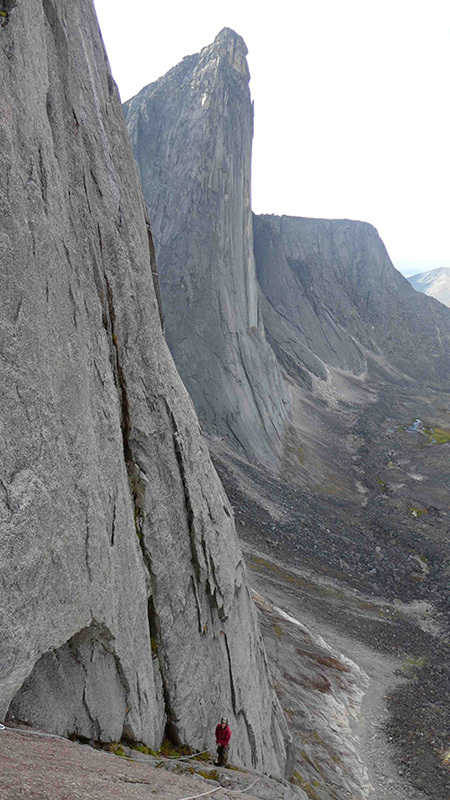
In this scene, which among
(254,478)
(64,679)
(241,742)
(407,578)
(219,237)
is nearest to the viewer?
(64,679)

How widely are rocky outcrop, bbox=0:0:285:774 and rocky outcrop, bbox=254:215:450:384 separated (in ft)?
232

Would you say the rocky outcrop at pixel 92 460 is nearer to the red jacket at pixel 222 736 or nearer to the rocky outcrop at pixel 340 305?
the red jacket at pixel 222 736

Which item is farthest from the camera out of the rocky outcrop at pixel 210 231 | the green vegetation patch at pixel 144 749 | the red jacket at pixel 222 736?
the rocky outcrop at pixel 210 231

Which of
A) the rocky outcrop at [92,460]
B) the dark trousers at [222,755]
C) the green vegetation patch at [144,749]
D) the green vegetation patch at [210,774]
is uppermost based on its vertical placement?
the rocky outcrop at [92,460]

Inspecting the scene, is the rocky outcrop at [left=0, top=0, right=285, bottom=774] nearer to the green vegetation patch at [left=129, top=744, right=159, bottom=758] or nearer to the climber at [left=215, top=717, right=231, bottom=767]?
the green vegetation patch at [left=129, top=744, right=159, bottom=758]

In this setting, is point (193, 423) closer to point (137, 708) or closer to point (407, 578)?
point (137, 708)

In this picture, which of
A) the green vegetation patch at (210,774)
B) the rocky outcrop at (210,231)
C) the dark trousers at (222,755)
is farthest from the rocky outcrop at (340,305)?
the green vegetation patch at (210,774)

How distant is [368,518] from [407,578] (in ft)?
31.5

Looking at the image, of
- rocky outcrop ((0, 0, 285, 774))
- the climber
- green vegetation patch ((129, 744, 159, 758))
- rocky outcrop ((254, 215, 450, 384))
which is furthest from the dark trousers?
rocky outcrop ((254, 215, 450, 384))

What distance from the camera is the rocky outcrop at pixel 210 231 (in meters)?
53.5

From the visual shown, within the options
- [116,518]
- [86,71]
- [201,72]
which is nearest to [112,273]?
[86,71]

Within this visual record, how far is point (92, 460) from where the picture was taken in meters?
8.38

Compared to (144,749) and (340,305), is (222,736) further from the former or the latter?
(340,305)

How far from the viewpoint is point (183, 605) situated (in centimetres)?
1127
